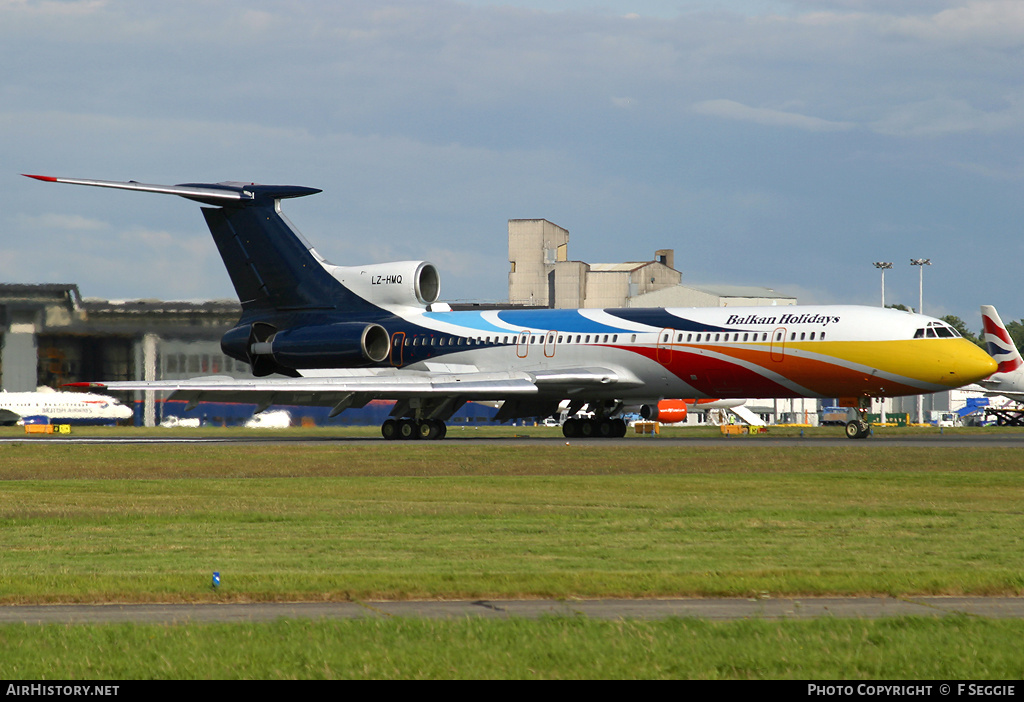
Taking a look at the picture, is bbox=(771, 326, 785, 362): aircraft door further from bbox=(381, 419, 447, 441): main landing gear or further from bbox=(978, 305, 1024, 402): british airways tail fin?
bbox=(978, 305, 1024, 402): british airways tail fin

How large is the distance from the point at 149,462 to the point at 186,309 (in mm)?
26806

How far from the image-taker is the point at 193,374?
5866 cm

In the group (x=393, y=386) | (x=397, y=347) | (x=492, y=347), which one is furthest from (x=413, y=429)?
(x=492, y=347)

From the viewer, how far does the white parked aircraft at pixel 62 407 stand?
72750 millimetres

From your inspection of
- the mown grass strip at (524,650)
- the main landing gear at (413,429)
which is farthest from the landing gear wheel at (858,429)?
the mown grass strip at (524,650)

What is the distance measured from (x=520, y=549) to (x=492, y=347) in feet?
96.6

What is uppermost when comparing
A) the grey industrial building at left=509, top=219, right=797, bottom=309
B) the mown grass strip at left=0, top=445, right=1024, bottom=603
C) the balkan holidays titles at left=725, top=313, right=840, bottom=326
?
the grey industrial building at left=509, top=219, right=797, bottom=309

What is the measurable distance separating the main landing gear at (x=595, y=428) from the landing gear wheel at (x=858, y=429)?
8.55m

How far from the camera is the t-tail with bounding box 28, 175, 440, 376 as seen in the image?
155 ft

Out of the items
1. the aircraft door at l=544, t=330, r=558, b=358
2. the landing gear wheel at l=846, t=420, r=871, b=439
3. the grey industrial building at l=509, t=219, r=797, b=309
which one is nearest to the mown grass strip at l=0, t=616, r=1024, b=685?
the landing gear wheel at l=846, t=420, r=871, b=439

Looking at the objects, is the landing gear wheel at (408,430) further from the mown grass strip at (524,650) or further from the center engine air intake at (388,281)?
the mown grass strip at (524,650)

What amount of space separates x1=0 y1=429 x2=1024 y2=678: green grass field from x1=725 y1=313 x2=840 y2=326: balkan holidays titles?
7.18m
